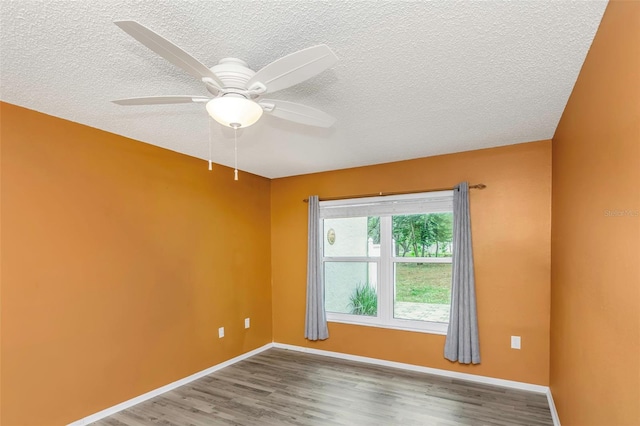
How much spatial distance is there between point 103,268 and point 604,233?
340cm

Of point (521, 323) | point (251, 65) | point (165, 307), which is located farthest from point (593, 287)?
point (165, 307)

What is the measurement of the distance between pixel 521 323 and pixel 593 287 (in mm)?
1849

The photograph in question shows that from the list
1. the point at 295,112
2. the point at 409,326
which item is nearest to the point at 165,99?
the point at 295,112

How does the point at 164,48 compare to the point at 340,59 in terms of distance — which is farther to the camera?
the point at 340,59

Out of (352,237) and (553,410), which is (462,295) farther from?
(352,237)

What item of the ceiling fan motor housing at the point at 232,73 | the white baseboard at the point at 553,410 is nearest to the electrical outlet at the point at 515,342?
the white baseboard at the point at 553,410

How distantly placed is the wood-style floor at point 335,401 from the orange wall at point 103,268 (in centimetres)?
38

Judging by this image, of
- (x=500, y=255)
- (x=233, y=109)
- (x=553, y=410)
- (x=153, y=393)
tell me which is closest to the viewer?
(x=233, y=109)

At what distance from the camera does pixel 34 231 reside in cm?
238

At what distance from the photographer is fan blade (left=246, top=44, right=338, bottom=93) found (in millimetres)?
1278

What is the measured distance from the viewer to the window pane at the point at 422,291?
12.0 feet

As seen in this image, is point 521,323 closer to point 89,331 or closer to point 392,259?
point 392,259

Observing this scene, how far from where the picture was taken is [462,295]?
11.1ft

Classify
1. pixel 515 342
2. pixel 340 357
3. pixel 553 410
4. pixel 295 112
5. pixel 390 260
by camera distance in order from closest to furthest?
pixel 295 112
pixel 553 410
pixel 515 342
pixel 390 260
pixel 340 357
